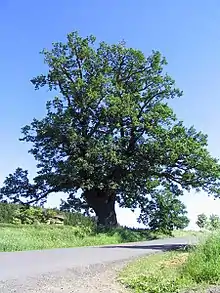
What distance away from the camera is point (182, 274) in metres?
9.63

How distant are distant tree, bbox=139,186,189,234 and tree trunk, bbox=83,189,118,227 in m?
2.74

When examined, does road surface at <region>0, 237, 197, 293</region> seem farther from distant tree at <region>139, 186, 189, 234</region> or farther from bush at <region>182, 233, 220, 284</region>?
distant tree at <region>139, 186, 189, 234</region>

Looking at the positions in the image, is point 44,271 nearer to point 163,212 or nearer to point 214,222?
point 214,222

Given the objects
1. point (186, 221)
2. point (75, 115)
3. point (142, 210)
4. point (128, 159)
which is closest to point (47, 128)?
point (75, 115)

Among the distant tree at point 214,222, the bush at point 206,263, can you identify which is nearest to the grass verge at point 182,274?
the bush at point 206,263

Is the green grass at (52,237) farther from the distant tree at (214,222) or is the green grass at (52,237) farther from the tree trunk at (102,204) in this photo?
the distant tree at (214,222)

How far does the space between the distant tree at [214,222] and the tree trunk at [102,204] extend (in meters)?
20.1

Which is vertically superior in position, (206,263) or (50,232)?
(50,232)

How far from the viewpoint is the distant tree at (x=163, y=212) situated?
34.7 meters

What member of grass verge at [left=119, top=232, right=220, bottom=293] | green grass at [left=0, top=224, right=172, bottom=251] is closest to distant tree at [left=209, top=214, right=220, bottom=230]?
grass verge at [left=119, top=232, right=220, bottom=293]

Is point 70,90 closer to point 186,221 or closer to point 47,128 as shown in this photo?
point 47,128

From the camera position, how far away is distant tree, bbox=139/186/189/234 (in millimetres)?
34719

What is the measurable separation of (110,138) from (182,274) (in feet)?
73.7

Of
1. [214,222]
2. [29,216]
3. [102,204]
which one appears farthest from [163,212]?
[214,222]
